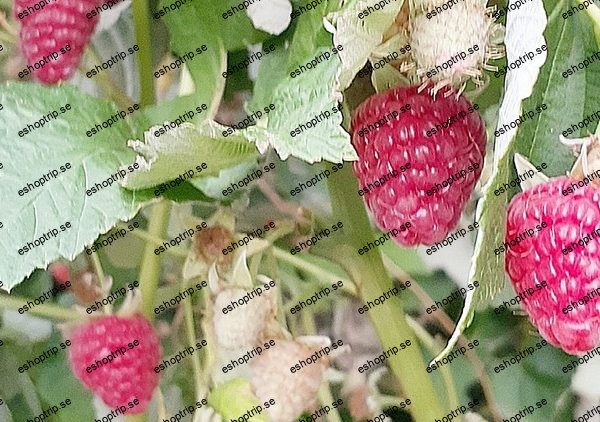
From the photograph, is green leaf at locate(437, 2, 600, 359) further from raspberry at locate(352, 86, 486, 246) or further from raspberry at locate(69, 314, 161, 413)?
raspberry at locate(69, 314, 161, 413)

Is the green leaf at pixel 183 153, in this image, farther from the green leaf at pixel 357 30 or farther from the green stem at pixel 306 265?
the green stem at pixel 306 265

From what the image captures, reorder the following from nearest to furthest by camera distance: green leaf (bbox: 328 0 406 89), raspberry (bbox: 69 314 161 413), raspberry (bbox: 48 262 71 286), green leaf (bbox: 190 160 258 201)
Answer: green leaf (bbox: 328 0 406 89), green leaf (bbox: 190 160 258 201), raspberry (bbox: 69 314 161 413), raspberry (bbox: 48 262 71 286)

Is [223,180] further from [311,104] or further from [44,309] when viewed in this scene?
[44,309]

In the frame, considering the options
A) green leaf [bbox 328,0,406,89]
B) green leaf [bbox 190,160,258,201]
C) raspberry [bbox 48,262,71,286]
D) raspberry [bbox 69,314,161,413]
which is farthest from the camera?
raspberry [bbox 48,262,71,286]

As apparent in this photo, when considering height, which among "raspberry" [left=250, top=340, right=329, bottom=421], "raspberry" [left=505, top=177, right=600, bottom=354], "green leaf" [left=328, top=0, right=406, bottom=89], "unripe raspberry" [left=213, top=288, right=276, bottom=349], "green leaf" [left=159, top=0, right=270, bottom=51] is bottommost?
"raspberry" [left=505, top=177, right=600, bottom=354]

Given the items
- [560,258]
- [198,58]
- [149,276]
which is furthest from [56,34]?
[560,258]

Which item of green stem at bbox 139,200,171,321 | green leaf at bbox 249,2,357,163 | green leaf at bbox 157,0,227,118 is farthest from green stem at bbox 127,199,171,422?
green leaf at bbox 249,2,357,163
